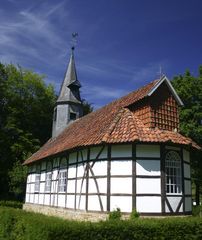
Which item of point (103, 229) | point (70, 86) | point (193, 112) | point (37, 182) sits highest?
point (70, 86)

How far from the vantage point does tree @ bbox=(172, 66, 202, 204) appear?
1020 inches

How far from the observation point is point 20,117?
39531 millimetres

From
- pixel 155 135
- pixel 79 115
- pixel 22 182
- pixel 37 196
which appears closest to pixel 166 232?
pixel 155 135

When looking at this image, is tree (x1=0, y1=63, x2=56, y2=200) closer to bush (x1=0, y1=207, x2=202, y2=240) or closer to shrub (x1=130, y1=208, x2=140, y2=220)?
shrub (x1=130, y1=208, x2=140, y2=220)

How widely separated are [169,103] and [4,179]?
981 inches

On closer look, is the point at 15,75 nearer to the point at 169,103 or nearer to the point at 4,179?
the point at 4,179

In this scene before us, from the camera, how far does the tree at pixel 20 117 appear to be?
117 feet

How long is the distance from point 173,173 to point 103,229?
7.05 meters

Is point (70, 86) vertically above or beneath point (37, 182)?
above

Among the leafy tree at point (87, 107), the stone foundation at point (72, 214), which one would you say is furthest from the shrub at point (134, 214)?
the leafy tree at point (87, 107)

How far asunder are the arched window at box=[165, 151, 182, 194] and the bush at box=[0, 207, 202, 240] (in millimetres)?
4085

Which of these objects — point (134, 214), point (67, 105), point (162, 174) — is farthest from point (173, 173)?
point (67, 105)

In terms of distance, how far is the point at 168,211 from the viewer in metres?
14.8

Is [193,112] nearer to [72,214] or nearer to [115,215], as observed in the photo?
[72,214]
